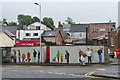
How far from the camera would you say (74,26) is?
12469 cm

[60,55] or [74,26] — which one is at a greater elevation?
[74,26]

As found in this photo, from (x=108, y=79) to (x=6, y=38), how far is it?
60.2 meters

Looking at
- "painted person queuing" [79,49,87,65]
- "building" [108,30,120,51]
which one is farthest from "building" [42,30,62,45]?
"painted person queuing" [79,49,87,65]

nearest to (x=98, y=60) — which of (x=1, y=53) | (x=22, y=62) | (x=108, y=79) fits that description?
(x=22, y=62)

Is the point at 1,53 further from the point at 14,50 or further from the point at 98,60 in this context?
the point at 98,60

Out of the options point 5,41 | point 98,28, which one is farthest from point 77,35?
point 5,41

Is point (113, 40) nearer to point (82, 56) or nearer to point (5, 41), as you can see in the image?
point (5, 41)

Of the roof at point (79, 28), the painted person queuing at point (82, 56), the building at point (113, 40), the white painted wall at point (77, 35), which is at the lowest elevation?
the painted person queuing at point (82, 56)

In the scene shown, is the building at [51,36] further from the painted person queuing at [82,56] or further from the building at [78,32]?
the painted person queuing at [82,56]

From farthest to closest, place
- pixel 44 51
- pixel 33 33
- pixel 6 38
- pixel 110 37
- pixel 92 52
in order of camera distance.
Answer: pixel 33 33, pixel 6 38, pixel 110 37, pixel 44 51, pixel 92 52

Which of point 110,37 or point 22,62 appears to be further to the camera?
point 110,37

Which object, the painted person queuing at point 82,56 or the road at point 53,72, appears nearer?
the road at point 53,72

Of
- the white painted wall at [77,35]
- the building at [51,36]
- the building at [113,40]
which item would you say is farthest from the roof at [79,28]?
the building at [113,40]

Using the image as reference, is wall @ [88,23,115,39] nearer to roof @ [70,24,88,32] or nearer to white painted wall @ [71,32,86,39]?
roof @ [70,24,88,32]
